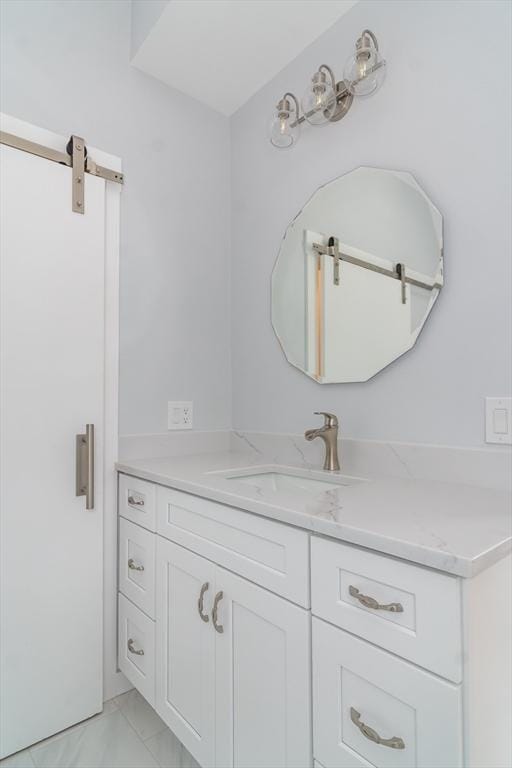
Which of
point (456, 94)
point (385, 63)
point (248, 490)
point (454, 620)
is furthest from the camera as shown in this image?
point (385, 63)

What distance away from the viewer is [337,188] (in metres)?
1.58

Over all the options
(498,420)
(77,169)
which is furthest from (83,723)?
(77,169)

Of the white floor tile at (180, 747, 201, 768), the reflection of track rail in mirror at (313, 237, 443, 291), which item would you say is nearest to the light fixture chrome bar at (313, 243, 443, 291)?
the reflection of track rail in mirror at (313, 237, 443, 291)

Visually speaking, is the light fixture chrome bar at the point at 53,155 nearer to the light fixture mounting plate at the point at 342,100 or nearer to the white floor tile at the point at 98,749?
the light fixture mounting plate at the point at 342,100

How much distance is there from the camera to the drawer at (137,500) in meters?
1.42

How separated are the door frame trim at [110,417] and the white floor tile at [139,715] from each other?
1.4 inches

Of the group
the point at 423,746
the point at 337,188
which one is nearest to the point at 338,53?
the point at 337,188

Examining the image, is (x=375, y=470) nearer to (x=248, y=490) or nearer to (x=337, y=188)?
(x=248, y=490)

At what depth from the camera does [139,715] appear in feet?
5.08

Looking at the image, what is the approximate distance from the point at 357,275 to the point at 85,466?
1191 millimetres

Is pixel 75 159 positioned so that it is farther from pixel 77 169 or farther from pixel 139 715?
pixel 139 715

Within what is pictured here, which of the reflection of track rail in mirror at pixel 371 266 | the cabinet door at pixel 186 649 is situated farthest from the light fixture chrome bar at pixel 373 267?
the cabinet door at pixel 186 649

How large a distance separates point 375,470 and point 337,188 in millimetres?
1015

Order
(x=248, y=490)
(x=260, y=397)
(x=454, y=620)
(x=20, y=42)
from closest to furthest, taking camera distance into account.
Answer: (x=454, y=620) < (x=248, y=490) < (x=20, y=42) < (x=260, y=397)
